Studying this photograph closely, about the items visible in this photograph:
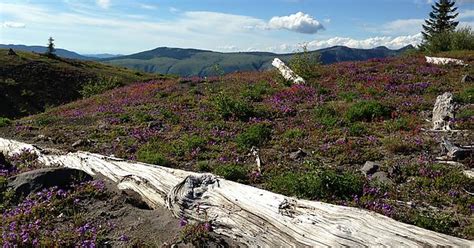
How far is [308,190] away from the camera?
27.3ft

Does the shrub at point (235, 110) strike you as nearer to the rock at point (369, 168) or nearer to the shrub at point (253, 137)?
the shrub at point (253, 137)

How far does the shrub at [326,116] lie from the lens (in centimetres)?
1465

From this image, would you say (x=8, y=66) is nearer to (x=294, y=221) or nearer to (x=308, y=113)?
(x=308, y=113)

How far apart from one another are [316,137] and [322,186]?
514 centimetres

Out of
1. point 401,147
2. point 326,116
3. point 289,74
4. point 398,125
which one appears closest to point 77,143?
point 326,116

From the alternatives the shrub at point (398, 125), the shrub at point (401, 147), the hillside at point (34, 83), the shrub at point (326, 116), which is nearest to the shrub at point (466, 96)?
the shrub at point (398, 125)

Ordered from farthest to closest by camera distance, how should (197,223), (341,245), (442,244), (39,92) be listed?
(39,92), (197,223), (341,245), (442,244)

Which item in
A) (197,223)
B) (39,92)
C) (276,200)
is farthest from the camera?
(39,92)

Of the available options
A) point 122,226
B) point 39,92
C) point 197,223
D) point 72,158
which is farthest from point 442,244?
point 39,92

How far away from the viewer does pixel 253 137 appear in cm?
1327

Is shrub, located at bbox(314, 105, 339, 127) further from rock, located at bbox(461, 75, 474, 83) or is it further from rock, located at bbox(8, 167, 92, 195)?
rock, located at bbox(461, 75, 474, 83)

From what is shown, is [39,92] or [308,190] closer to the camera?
[308,190]

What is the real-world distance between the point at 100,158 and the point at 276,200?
5.96m

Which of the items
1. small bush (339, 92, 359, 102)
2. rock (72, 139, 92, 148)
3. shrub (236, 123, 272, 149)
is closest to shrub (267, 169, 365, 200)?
shrub (236, 123, 272, 149)
